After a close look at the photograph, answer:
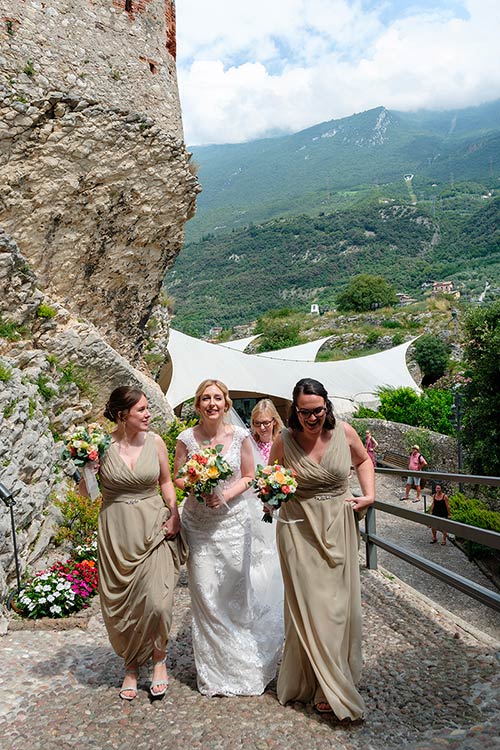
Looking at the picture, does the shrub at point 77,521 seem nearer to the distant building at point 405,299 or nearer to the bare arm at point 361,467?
the bare arm at point 361,467

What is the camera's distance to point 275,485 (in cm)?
321

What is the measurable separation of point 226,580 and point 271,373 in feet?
92.1

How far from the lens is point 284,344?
2160 inches

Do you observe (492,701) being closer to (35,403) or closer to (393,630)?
(393,630)

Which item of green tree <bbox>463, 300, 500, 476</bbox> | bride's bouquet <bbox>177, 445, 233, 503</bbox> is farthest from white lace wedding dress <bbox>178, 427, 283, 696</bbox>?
green tree <bbox>463, 300, 500, 476</bbox>

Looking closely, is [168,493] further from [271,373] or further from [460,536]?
[271,373]

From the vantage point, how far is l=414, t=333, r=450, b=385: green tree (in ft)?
133

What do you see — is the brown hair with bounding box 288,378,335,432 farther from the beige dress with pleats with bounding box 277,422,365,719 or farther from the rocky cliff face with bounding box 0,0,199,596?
the rocky cliff face with bounding box 0,0,199,596

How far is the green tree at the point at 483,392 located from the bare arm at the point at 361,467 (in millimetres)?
12994

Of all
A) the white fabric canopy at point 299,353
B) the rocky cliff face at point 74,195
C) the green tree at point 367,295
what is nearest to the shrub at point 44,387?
the rocky cliff face at point 74,195

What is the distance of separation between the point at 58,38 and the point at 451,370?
109 ft

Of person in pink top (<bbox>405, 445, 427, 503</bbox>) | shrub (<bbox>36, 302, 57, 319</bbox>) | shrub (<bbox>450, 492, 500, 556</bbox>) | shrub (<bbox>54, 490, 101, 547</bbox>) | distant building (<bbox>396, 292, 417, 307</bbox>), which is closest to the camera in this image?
A: shrub (<bbox>54, 490, 101, 547</bbox>)

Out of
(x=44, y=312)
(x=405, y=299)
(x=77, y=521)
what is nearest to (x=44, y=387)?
(x=44, y=312)

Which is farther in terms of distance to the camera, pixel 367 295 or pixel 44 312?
→ pixel 367 295
